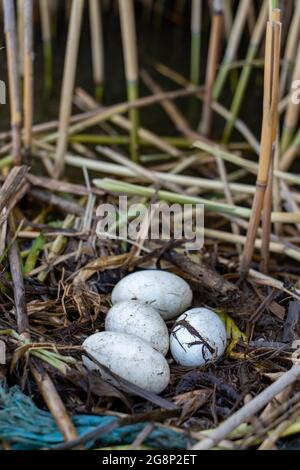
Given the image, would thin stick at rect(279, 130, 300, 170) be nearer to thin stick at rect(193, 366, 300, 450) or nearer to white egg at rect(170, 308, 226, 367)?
white egg at rect(170, 308, 226, 367)

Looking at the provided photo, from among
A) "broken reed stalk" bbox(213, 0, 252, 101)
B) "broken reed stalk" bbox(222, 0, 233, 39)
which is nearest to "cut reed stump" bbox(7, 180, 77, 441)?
"broken reed stalk" bbox(213, 0, 252, 101)

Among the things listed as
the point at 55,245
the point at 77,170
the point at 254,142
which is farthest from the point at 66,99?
the point at 254,142

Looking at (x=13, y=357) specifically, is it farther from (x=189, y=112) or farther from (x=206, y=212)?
(x=189, y=112)

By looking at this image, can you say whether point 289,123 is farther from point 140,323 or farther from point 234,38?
point 140,323

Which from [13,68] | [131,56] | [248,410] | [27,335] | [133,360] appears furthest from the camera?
[131,56]

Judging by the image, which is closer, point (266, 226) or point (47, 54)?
point (266, 226)

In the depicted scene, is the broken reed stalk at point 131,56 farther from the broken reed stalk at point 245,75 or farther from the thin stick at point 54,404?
the thin stick at point 54,404

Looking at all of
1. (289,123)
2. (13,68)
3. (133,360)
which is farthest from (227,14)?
(133,360)
